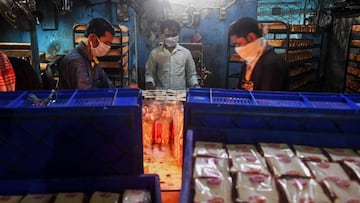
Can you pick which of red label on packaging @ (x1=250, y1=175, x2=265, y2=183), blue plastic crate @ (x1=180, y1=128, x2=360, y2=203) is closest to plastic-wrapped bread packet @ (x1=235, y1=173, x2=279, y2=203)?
red label on packaging @ (x1=250, y1=175, x2=265, y2=183)

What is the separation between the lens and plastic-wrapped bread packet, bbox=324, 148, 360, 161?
1.61 meters

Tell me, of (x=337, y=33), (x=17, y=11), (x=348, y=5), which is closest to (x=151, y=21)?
(x=17, y=11)

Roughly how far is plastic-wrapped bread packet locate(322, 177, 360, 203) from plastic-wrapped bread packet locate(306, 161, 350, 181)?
3 cm

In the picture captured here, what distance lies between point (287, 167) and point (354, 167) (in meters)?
0.32

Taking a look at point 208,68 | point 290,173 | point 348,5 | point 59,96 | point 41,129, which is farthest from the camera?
point 208,68

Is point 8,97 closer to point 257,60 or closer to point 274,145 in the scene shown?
point 274,145

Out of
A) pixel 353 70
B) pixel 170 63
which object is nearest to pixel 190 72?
pixel 170 63

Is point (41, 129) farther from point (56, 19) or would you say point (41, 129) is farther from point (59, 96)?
point (56, 19)

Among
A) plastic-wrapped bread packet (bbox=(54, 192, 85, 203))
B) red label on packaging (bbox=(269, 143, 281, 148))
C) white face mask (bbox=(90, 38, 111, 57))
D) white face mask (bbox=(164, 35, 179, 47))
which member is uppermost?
white face mask (bbox=(164, 35, 179, 47))

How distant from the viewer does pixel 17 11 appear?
438cm

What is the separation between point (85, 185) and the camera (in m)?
1.64

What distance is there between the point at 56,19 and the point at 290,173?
7.95 m

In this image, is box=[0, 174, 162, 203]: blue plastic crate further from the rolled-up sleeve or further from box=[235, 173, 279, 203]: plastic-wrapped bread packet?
the rolled-up sleeve

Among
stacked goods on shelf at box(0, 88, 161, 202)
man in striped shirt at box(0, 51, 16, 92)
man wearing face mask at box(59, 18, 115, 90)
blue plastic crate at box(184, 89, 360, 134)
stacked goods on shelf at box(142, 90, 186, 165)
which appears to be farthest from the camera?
man wearing face mask at box(59, 18, 115, 90)
